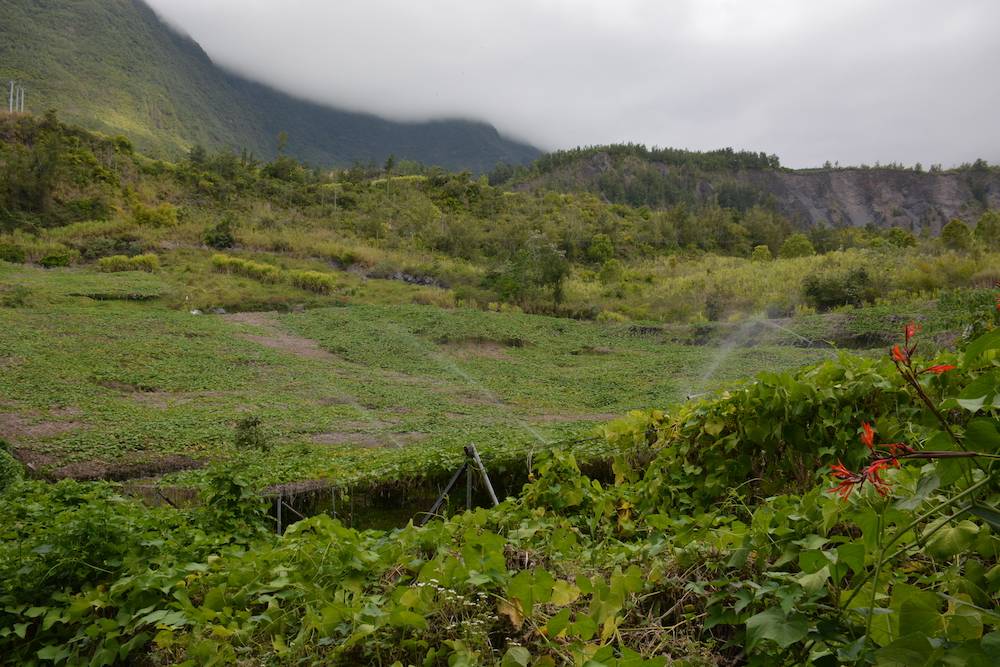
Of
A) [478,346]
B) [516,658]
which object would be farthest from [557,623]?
[478,346]

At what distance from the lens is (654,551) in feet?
3.76

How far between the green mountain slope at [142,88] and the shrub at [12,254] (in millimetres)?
28573

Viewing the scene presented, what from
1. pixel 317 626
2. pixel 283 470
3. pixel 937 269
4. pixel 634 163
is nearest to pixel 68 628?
pixel 317 626

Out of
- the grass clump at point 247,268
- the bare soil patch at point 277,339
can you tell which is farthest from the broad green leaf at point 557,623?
the grass clump at point 247,268

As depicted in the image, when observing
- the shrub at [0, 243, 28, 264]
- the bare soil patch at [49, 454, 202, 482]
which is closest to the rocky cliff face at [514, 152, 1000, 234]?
the shrub at [0, 243, 28, 264]

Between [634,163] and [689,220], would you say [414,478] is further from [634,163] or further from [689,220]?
[634,163]

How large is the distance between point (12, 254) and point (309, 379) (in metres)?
10.8

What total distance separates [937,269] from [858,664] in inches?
695

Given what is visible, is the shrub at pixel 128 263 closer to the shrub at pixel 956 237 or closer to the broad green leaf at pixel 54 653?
the broad green leaf at pixel 54 653

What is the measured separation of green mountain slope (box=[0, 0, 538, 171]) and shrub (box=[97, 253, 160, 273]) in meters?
28.7

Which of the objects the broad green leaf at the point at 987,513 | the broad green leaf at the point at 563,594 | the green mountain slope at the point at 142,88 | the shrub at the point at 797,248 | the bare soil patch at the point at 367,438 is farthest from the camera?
the green mountain slope at the point at 142,88

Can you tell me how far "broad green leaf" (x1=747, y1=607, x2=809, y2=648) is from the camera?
2.36 feet

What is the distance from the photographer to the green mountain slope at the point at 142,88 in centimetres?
4362

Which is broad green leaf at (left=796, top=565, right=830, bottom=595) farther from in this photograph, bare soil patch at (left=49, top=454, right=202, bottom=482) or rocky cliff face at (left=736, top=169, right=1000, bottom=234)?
rocky cliff face at (left=736, top=169, right=1000, bottom=234)
